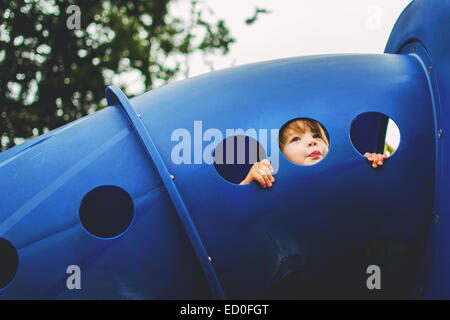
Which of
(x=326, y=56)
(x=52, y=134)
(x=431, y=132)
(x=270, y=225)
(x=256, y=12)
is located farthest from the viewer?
(x=256, y=12)

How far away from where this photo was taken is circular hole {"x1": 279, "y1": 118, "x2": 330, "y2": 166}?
8.89 ft

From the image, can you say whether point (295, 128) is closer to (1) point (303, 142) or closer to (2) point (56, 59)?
(1) point (303, 142)

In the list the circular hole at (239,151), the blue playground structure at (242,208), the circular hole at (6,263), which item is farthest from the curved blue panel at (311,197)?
the circular hole at (6,263)

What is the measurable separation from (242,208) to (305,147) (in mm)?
664

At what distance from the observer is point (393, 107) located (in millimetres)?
2594

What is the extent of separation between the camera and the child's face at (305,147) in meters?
2.71

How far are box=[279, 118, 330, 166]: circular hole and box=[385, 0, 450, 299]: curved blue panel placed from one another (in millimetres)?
688

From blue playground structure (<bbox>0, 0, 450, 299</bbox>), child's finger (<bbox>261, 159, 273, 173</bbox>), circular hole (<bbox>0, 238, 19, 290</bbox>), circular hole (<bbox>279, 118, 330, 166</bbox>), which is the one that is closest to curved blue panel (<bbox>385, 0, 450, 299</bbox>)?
blue playground structure (<bbox>0, 0, 450, 299</bbox>)

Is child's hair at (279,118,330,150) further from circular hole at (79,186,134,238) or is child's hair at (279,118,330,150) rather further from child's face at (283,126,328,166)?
circular hole at (79,186,134,238)

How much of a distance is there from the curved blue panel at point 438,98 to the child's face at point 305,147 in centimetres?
70

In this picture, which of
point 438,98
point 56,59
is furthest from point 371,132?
point 56,59

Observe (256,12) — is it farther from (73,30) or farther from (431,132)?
(431,132)

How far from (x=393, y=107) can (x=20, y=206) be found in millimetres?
2313

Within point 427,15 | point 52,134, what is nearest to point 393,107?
point 427,15
